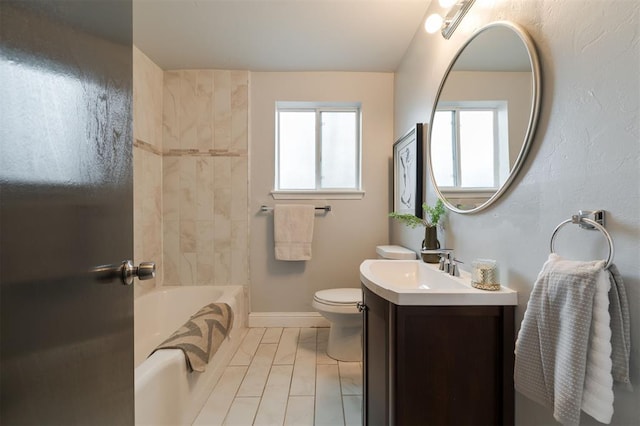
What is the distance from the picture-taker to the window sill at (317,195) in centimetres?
257

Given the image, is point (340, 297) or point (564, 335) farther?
point (340, 297)

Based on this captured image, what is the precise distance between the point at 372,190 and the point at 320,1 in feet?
4.73

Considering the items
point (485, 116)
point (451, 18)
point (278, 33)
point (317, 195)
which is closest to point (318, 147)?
point (317, 195)

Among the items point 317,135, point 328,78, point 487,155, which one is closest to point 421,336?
point 487,155

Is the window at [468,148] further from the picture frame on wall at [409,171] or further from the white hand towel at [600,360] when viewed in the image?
the white hand towel at [600,360]

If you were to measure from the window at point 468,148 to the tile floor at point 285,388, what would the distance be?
1.30 metres

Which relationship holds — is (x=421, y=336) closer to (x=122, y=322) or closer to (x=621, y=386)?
(x=621, y=386)

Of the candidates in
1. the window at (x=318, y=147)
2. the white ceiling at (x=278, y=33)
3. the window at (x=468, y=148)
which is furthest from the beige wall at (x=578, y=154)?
the window at (x=318, y=147)

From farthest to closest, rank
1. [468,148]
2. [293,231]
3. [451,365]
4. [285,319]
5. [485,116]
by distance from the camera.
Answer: [285,319]
[293,231]
[468,148]
[485,116]
[451,365]

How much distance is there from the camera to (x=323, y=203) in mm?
2582

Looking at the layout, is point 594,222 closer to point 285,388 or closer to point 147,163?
point 285,388

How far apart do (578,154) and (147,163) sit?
8.53 feet

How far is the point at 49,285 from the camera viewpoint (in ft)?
1.49

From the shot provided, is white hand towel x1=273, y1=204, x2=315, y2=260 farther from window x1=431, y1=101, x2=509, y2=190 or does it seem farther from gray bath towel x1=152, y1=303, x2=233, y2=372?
window x1=431, y1=101, x2=509, y2=190
